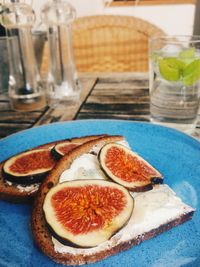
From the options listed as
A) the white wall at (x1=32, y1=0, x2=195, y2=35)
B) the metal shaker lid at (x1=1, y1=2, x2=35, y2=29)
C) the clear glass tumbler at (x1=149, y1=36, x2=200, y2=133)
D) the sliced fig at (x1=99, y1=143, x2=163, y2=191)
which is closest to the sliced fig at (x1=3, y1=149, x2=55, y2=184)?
the sliced fig at (x1=99, y1=143, x2=163, y2=191)

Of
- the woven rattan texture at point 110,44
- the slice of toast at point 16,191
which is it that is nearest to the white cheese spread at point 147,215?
the slice of toast at point 16,191

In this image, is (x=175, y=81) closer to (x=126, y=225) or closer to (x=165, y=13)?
(x=126, y=225)

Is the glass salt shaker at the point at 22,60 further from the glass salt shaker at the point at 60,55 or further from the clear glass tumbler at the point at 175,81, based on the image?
the clear glass tumbler at the point at 175,81

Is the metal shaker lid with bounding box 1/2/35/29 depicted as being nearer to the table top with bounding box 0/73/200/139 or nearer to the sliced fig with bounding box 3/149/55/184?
the table top with bounding box 0/73/200/139

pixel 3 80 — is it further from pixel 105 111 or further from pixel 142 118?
pixel 142 118

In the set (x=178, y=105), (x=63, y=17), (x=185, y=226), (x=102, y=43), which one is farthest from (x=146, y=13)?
(x=185, y=226)
